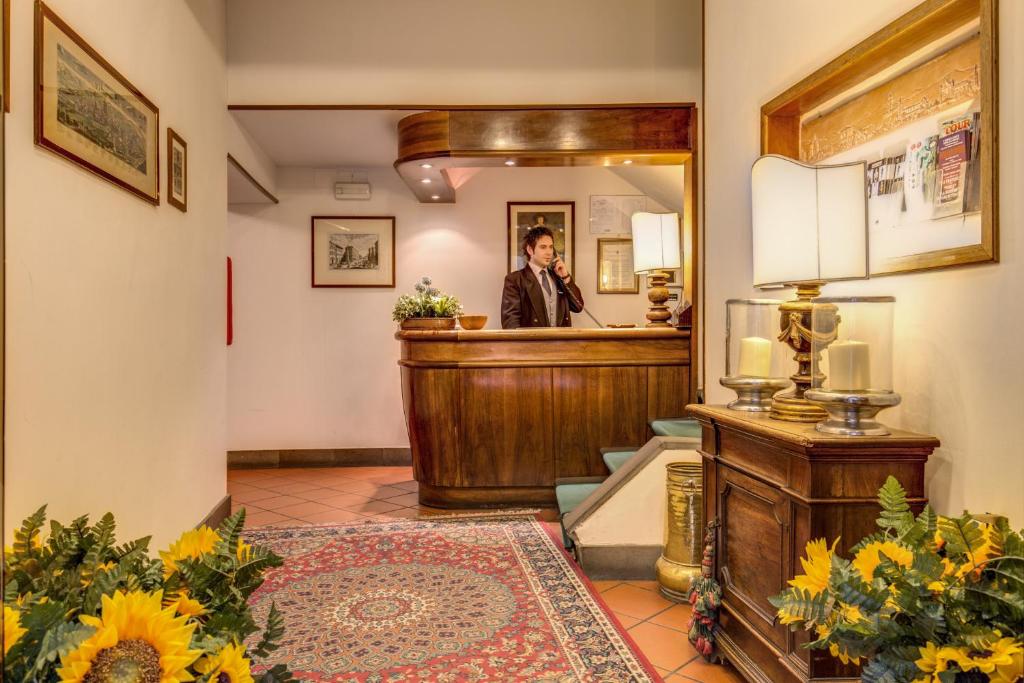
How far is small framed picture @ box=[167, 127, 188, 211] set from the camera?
2857 millimetres

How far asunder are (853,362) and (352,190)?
15.2 ft

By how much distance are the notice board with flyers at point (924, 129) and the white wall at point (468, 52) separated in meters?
1.98

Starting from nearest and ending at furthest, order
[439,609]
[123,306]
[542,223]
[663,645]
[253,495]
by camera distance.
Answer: [663,645]
[123,306]
[439,609]
[253,495]
[542,223]

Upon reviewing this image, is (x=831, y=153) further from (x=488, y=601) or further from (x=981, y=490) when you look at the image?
(x=488, y=601)

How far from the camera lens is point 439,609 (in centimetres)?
253

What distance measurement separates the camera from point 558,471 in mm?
4059

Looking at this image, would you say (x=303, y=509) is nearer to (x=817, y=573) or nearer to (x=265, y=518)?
(x=265, y=518)

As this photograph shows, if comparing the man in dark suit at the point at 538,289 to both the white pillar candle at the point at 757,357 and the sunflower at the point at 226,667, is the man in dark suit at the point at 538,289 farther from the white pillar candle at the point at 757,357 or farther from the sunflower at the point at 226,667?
the sunflower at the point at 226,667

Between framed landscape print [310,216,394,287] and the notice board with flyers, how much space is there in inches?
156

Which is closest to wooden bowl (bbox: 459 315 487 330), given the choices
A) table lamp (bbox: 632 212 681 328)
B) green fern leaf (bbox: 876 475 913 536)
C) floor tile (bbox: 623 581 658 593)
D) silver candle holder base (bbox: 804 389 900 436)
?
table lamp (bbox: 632 212 681 328)

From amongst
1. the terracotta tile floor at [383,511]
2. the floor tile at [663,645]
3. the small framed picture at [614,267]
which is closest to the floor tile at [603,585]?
the terracotta tile floor at [383,511]

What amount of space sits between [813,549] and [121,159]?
7.99 ft

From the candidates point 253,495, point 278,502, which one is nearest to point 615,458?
point 278,502

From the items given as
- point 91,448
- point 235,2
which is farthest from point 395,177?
point 91,448
